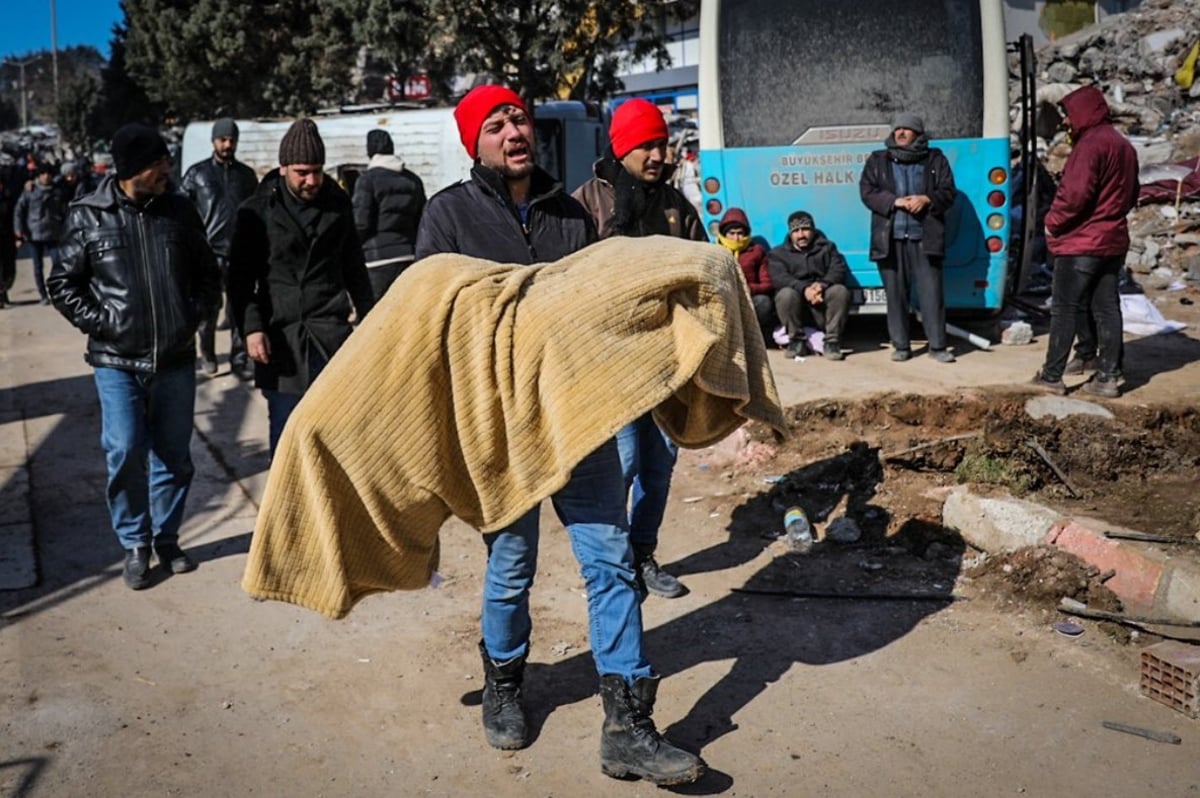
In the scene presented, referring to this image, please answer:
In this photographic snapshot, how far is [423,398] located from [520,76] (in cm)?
1659

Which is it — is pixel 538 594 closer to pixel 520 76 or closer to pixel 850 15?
pixel 850 15

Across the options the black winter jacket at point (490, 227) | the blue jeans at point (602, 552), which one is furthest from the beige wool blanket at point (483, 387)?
the black winter jacket at point (490, 227)

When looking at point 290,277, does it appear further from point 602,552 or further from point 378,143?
point 378,143

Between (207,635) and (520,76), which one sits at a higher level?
(520,76)

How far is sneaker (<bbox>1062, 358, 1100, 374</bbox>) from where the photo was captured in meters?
8.56

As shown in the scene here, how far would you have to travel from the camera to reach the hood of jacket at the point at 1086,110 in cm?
766

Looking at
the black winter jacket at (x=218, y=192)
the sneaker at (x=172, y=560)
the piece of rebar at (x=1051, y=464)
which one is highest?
the black winter jacket at (x=218, y=192)

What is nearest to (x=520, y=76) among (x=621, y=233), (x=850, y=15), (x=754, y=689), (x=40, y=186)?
(x=40, y=186)

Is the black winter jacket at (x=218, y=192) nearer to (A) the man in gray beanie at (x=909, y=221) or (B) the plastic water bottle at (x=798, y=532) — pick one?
(A) the man in gray beanie at (x=909, y=221)

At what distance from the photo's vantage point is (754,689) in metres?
4.24

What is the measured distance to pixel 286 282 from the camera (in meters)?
5.57

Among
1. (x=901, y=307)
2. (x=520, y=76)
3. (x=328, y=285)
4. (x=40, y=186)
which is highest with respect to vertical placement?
(x=520, y=76)

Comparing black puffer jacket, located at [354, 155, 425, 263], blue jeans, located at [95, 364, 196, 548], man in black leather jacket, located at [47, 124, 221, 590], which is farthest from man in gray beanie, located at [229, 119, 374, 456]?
black puffer jacket, located at [354, 155, 425, 263]

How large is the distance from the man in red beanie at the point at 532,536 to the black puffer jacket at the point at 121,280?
1955 mm
